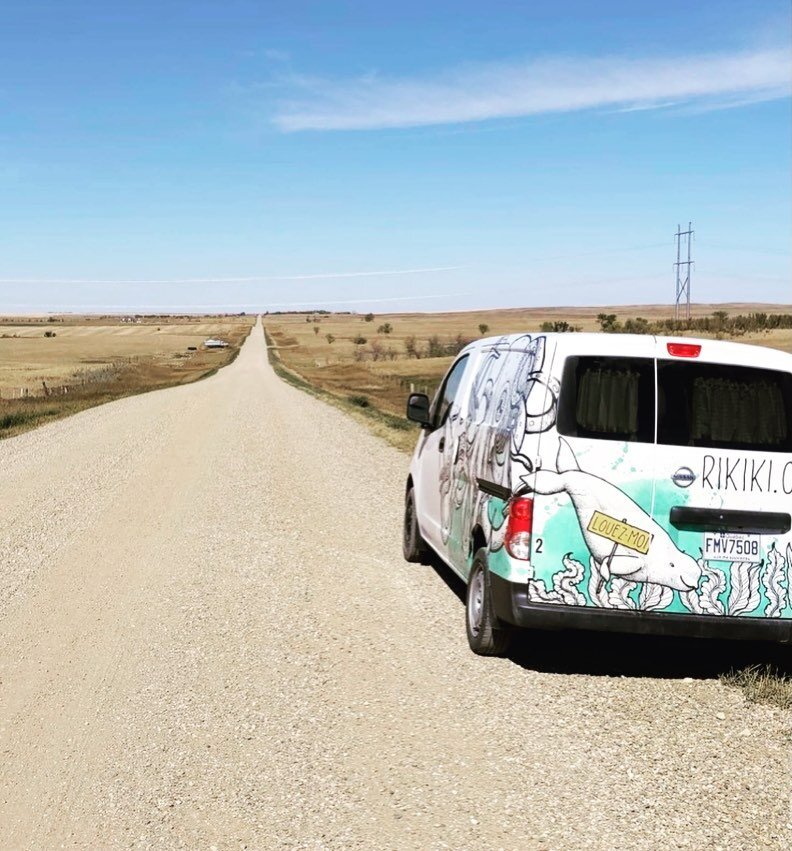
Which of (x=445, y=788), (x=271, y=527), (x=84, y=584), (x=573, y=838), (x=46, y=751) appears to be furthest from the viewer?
(x=271, y=527)

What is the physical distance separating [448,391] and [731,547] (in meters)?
3.30

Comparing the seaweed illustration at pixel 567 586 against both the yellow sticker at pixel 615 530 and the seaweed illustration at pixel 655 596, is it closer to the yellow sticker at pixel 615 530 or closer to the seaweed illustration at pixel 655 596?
the yellow sticker at pixel 615 530

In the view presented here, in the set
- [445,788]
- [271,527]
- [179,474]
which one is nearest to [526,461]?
[445,788]

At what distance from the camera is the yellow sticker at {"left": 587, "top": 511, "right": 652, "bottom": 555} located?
548 cm

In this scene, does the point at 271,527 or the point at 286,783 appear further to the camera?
the point at 271,527

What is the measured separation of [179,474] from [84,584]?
21.0 feet

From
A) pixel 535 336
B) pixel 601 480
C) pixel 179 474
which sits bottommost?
pixel 179 474

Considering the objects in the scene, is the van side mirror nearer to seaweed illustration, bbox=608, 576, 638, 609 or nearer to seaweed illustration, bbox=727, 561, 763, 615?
seaweed illustration, bbox=608, 576, 638, 609

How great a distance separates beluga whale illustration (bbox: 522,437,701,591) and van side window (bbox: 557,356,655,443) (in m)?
0.21

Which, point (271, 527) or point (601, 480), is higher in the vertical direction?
point (601, 480)

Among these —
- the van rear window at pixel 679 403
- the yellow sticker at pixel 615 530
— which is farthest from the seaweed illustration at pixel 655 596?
the van rear window at pixel 679 403

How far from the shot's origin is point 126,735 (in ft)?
16.0

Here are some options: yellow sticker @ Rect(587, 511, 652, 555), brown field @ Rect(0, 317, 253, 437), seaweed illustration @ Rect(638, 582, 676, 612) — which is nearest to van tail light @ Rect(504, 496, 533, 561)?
Answer: yellow sticker @ Rect(587, 511, 652, 555)

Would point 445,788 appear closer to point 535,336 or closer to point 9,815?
point 9,815
